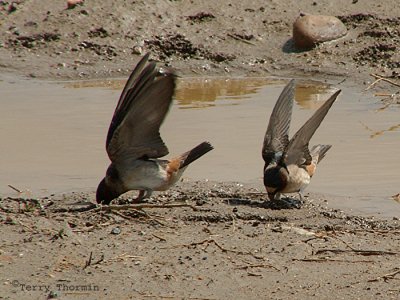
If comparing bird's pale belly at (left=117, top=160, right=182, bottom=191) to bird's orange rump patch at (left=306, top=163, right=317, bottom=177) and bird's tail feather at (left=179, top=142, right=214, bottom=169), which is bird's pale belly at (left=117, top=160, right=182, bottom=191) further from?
bird's orange rump patch at (left=306, top=163, right=317, bottom=177)

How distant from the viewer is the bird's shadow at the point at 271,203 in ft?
25.6

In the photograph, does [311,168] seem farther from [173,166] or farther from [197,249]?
[197,249]

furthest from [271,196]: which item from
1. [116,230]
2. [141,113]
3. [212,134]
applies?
[212,134]

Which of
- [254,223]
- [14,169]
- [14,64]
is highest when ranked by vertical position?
[254,223]

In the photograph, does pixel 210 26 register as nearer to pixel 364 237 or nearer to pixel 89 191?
pixel 89 191

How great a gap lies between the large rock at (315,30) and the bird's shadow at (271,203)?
5.34 meters

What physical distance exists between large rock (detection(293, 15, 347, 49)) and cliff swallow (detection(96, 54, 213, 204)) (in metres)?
5.23

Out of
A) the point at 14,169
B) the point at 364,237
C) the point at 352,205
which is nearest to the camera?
the point at 364,237

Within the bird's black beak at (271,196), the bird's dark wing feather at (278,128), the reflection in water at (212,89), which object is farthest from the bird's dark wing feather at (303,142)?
the reflection in water at (212,89)

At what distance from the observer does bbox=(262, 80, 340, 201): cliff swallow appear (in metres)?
7.98

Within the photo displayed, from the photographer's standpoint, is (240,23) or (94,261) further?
(240,23)

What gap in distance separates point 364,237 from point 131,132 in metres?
2.00

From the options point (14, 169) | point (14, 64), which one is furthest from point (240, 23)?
point (14, 169)

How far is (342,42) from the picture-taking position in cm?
1322
